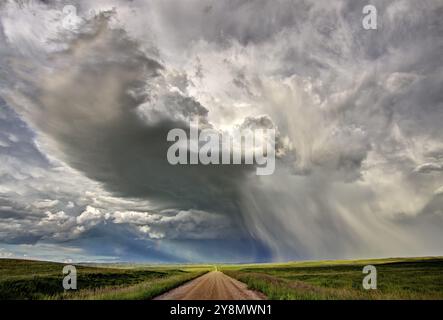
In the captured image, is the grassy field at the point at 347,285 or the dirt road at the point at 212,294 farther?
the dirt road at the point at 212,294

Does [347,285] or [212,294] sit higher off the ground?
[212,294]

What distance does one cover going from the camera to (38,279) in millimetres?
35656

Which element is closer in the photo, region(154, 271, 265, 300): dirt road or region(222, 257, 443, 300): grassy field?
region(222, 257, 443, 300): grassy field

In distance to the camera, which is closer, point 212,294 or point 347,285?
point 212,294
